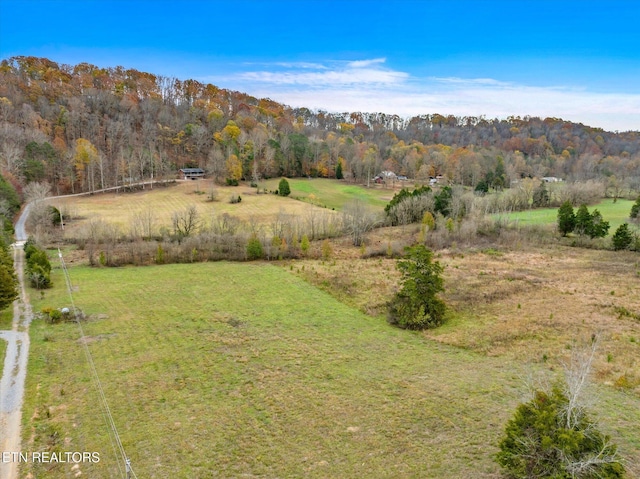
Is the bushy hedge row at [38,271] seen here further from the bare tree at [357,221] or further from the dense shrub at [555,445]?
the dense shrub at [555,445]

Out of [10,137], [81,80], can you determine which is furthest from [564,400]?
[81,80]

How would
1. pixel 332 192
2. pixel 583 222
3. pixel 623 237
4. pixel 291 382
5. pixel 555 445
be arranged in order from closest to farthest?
pixel 555 445 → pixel 291 382 → pixel 623 237 → pixel 583 222 → pixel 332 192

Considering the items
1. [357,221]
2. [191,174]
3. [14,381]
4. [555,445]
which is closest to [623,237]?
[357,221]

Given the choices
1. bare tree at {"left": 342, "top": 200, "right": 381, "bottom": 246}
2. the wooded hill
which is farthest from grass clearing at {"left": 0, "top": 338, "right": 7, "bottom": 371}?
the wooded hill

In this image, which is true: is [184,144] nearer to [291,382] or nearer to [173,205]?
[173,205]

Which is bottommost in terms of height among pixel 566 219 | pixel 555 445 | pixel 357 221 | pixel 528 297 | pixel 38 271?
pixel 38 271

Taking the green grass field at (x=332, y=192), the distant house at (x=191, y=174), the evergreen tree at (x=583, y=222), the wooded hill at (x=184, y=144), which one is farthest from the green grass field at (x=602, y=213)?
the distant house at (x=191, y=174)

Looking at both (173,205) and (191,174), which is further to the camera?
(191,174)
